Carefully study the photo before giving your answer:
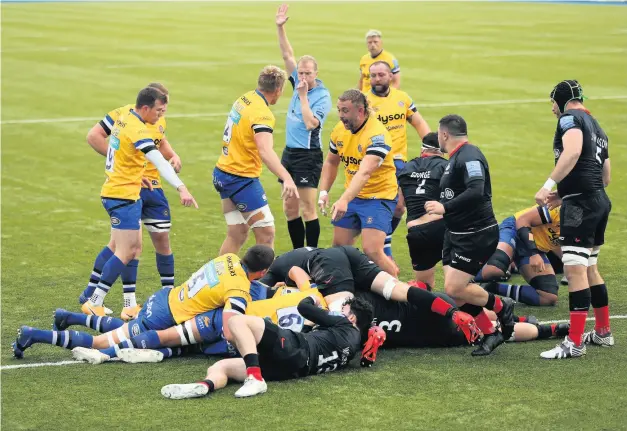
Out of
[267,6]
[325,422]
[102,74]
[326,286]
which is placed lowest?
[325,422]

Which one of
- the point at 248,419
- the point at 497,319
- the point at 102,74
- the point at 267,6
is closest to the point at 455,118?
the point at 497,319

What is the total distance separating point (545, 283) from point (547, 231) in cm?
77

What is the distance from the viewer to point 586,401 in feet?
25.4

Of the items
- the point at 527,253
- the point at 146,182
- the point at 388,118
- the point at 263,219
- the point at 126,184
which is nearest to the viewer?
the point at 126,184

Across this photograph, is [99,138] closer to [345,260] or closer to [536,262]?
[345,260]

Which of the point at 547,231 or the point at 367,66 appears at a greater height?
the point at 367,66

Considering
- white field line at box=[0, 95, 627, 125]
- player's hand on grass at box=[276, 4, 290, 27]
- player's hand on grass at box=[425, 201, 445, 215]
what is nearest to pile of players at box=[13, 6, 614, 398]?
player's hand on grass at box=[425, 201, 445, 215]

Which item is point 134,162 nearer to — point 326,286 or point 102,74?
point 326,286

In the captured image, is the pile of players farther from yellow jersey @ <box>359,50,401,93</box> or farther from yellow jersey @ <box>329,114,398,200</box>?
yellow jersey @ <box>359,50,401,93</box>

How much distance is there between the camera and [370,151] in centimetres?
1067

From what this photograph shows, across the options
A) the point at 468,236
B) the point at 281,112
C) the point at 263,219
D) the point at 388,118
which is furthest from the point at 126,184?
the point at 281,112

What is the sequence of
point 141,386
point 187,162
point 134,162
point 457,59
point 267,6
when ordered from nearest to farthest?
1. point 141,386
2. point 134,162
3. point 187,162
4. point 457,59
5. point 267,6

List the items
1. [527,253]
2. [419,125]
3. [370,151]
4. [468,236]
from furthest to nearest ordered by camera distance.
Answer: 1. [419,125]
2. [527,253]
3. [370,151]
4. [468,236]

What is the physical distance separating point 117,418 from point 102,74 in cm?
2224
